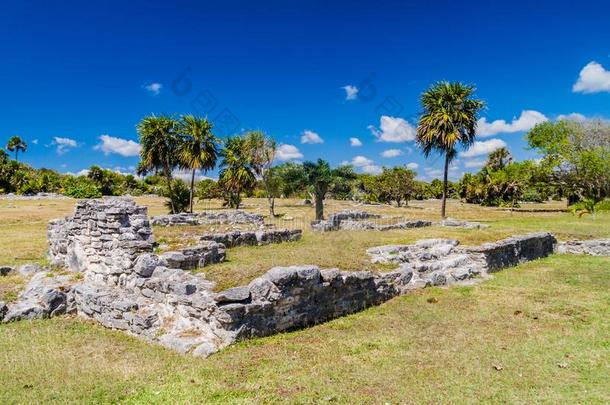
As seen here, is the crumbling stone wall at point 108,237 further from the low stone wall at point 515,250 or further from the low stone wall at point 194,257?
the low stone wall at point 515,250

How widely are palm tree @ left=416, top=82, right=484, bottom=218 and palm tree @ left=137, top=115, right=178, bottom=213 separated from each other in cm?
2518

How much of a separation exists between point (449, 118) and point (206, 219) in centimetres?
2306

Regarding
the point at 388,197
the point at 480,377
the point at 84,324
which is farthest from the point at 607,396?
the point at 388,197

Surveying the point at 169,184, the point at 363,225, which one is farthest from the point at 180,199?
the point at 363,225

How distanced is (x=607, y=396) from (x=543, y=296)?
7243 mm

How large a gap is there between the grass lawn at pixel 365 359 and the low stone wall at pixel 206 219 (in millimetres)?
14746

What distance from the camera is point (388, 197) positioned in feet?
260

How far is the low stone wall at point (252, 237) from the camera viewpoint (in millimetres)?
20112

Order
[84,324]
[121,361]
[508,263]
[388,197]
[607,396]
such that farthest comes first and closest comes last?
[388,197], [508,263], [84,324], [121,361], [607,396]

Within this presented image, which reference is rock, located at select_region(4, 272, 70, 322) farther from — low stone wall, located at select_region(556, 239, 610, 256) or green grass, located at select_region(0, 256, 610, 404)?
low stone wall, located at select_region(556, 239, 610, 256)

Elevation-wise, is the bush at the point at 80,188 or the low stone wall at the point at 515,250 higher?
the bush at the point at 80,188

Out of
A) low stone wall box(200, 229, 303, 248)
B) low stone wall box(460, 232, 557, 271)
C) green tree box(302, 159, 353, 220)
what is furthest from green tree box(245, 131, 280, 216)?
low stone wall box(460, 232, 557, 271)

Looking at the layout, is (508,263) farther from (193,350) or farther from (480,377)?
(193,350)

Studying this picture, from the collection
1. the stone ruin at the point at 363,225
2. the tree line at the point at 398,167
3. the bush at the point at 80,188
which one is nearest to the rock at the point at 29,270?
the stone ruin at the point at 363,225
